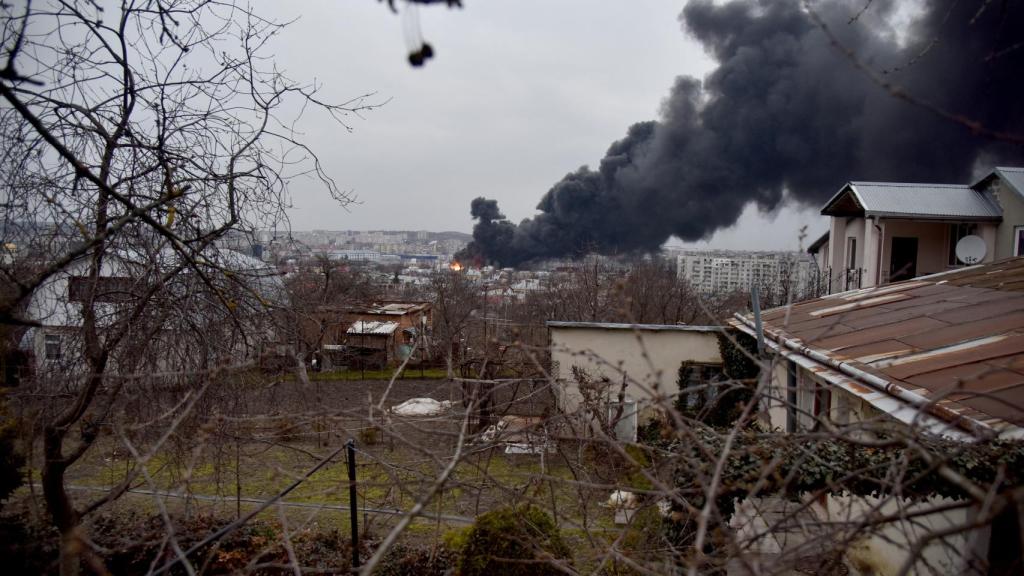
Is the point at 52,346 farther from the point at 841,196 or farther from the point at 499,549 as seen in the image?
the point at 841,196

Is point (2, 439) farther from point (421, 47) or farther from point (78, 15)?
point (421, 47)

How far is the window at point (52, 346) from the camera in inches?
147

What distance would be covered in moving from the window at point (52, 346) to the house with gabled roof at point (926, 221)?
13.2 metres

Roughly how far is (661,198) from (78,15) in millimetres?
33499

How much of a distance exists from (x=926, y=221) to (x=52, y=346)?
→ 15434 mm

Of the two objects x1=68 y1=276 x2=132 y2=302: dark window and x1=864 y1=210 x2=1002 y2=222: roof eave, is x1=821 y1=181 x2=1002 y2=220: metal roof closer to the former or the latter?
x1=864 y1=210 x2=1002 y2=222: roof eave

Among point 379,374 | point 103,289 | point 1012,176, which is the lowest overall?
point 379,374

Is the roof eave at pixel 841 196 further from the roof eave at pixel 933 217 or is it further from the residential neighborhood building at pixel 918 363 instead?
the residential neighborhood building at pixel 918 363

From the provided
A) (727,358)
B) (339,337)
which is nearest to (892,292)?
(727,358)

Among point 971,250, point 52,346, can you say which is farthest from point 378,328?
point 52,346

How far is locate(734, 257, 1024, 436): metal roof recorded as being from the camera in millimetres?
3580

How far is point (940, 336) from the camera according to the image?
5.14 metres

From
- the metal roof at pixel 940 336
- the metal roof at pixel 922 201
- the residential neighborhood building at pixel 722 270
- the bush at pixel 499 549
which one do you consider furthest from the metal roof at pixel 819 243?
the bush at pixel 499 549

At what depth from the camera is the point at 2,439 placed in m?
3.77
